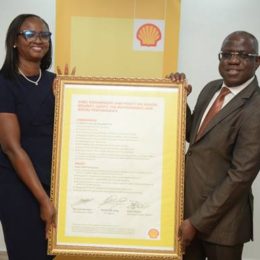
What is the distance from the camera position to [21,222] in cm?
189

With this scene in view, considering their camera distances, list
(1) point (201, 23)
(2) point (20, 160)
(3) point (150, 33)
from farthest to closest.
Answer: (1) point (201, 23) < (3) point (150, 33) < (2) point (20, 160)

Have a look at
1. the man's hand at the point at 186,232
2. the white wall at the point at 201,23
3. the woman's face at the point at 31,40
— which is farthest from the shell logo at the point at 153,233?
the white wall at the point at 201,23

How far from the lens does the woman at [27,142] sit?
5.98ft

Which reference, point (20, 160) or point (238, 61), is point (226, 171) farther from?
point (20, 160)

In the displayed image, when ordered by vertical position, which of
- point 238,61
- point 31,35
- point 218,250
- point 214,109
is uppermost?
point 31,35

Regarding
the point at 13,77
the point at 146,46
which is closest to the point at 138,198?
the point at 13,77

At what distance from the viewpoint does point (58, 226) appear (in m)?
1.87

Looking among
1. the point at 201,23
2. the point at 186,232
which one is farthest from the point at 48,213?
the point at 201,23

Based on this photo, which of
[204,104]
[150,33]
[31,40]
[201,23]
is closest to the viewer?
[31,40]

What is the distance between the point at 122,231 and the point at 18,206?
1.74 feet

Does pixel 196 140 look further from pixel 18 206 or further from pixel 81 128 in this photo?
pixel 18 206

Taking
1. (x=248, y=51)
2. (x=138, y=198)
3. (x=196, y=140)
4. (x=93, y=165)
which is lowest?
(x=138, y=198)

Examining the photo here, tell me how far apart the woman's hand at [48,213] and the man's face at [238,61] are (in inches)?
41.5

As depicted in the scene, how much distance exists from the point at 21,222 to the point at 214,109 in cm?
111
